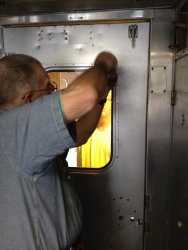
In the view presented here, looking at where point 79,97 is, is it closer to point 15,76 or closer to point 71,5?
point 15,76

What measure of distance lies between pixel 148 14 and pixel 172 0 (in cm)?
17

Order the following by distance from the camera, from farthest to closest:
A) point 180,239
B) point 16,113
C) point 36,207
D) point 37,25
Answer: point 37,25 < point 180,239 < point 36,207 < point 16,113

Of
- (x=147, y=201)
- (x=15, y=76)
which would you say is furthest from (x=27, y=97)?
(x=147, y=201)

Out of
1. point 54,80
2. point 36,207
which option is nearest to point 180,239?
point 36,207

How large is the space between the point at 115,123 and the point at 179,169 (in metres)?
0.57

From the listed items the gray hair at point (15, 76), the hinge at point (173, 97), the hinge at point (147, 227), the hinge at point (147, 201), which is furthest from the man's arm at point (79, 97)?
the hinge at point (147, 227)

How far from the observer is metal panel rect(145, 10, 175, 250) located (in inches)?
72.8

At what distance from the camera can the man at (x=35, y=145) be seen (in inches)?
38.8

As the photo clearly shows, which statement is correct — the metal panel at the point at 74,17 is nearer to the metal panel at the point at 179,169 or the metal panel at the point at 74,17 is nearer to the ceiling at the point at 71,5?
the ceiling at the point at 71,5

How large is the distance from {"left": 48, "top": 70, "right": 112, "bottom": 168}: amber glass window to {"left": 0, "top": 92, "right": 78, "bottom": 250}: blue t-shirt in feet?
2.43

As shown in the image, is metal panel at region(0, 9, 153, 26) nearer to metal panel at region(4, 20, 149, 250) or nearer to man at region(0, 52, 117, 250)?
metal panel at region(4, 20, 149, 250)

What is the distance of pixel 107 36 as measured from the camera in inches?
75.7

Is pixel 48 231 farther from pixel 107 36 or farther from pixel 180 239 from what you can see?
pixel 107 36

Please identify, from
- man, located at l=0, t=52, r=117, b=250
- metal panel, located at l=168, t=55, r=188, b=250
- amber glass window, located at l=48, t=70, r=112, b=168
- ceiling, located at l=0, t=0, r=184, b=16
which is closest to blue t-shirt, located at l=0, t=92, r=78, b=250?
man, located at l=0, t=52, r=117, b=250
